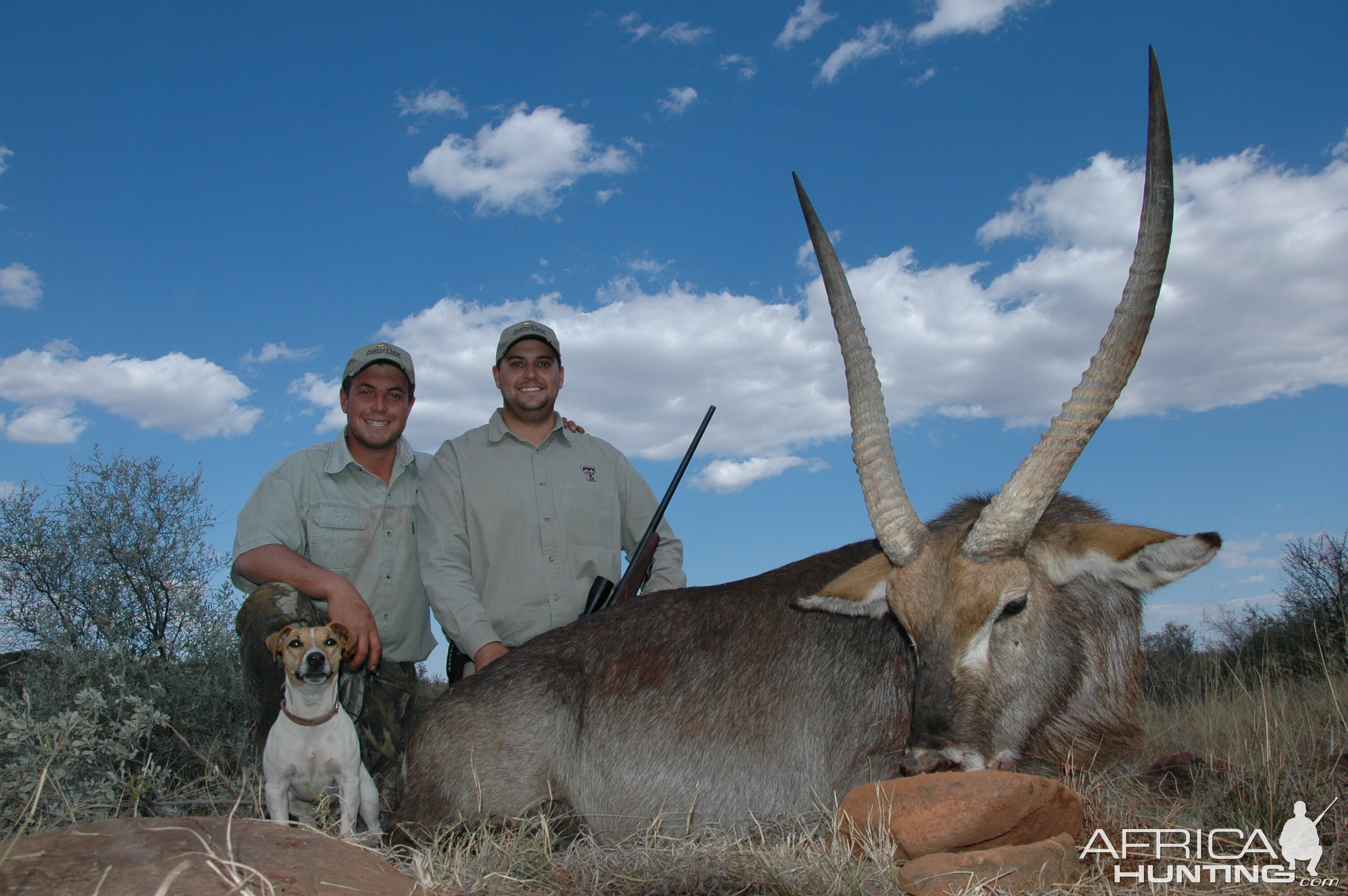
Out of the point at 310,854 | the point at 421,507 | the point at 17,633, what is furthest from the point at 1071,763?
the point at 17,633

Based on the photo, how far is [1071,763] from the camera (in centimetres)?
406

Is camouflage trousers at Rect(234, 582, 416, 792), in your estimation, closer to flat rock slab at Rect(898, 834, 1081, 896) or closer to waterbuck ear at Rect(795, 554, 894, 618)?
waterbuck ear at Rect(795, 554, 894, 618)

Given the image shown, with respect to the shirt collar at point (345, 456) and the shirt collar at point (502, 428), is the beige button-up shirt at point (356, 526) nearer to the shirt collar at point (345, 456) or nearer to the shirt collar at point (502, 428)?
the shirt collar at point (345, 456)

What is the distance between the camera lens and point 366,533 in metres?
6.52

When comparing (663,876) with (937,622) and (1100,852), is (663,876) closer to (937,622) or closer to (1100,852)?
(937,622)

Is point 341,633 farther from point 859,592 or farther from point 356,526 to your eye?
point 859,592

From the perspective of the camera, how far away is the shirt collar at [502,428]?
6559 millimetres

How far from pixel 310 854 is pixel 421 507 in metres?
3.57

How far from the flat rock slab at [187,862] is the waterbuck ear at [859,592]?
6.94ft

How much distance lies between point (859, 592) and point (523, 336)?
3426 mm

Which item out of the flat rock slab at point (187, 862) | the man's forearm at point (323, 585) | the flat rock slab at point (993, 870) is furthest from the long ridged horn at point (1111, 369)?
the man's forearm at point (323, 585)

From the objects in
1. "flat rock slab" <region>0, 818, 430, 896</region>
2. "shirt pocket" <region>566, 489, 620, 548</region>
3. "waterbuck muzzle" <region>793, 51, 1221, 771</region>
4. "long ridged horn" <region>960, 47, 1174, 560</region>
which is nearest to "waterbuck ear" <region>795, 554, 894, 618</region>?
"waterbuck muzzle" <region>793, 51, 1221, 771</region>

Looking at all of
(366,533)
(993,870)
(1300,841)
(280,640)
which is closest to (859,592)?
(993,870)

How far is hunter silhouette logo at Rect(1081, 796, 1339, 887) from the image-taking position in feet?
11.4
